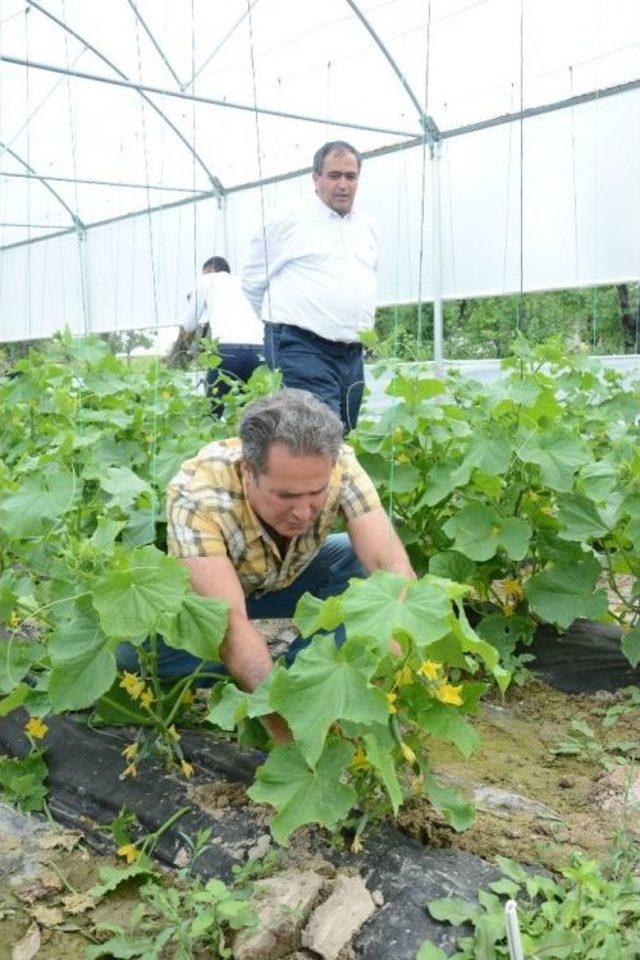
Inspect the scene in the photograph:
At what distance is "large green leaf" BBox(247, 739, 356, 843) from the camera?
6.02 feet

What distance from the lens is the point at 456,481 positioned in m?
2.99

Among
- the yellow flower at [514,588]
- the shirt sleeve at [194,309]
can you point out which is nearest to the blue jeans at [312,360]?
the yellow flower at [514,588]

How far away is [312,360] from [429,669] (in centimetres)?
287

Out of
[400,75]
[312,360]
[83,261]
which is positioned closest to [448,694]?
[312,360]

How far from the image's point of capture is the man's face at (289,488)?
2268 millimetres

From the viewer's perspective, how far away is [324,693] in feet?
5.74

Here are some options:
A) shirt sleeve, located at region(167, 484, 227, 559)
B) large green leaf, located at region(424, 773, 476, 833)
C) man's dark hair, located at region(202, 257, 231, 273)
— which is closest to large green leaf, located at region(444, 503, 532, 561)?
shirt sleeve, located at region(167, 484, 227, 559)

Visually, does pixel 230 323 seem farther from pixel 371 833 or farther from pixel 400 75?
pixel 371 833

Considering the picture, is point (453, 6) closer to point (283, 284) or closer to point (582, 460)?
point (283, 284)

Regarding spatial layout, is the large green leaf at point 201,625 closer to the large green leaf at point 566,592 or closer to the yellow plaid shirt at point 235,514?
the yellow plaid shirt at point 235,514

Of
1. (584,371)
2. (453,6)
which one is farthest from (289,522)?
(453,6)

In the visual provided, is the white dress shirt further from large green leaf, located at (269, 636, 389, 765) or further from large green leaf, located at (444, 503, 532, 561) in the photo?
large green leaf, located at (269, 636, 389, 765)

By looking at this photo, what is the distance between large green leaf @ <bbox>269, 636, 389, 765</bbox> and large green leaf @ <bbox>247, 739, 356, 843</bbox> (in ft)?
0.38

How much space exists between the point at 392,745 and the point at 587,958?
1.54ft
